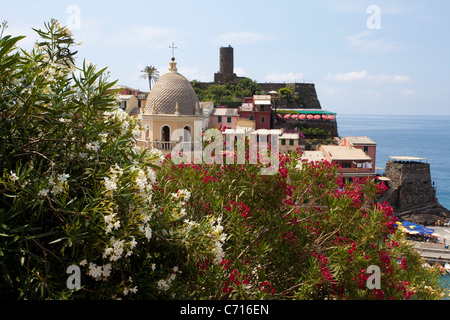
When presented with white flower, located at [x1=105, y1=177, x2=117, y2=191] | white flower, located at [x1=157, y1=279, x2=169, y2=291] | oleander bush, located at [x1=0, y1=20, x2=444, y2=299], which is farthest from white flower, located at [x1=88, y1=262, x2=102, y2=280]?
white flower, located at [x1=105, y1=177, x2=117, y2=191]

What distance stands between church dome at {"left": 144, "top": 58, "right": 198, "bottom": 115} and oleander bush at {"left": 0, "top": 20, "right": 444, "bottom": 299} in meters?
16.3

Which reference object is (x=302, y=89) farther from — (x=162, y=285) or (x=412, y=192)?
(x=162, y=285)

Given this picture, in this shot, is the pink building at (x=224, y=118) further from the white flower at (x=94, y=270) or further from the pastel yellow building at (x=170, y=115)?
the white flower at (x=94, y=270)

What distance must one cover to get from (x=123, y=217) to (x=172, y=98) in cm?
1989

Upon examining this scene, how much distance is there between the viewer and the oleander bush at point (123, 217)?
4082mm

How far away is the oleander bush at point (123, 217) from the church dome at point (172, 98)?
16.3m

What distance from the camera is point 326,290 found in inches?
259

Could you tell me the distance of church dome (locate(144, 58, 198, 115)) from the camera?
23.5 m

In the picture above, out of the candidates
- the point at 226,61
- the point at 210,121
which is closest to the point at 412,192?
the point at 210,121

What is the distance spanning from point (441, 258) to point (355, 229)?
2752 centimetres

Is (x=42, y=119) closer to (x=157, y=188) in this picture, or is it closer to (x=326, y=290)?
(x=157, y=188)

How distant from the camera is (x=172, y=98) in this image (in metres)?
23.6

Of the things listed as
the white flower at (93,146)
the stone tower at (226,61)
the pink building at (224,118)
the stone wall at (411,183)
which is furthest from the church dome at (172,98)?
the stone tower at (226,61)

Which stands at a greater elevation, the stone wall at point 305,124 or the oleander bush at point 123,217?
the stone wall at point 305,124
